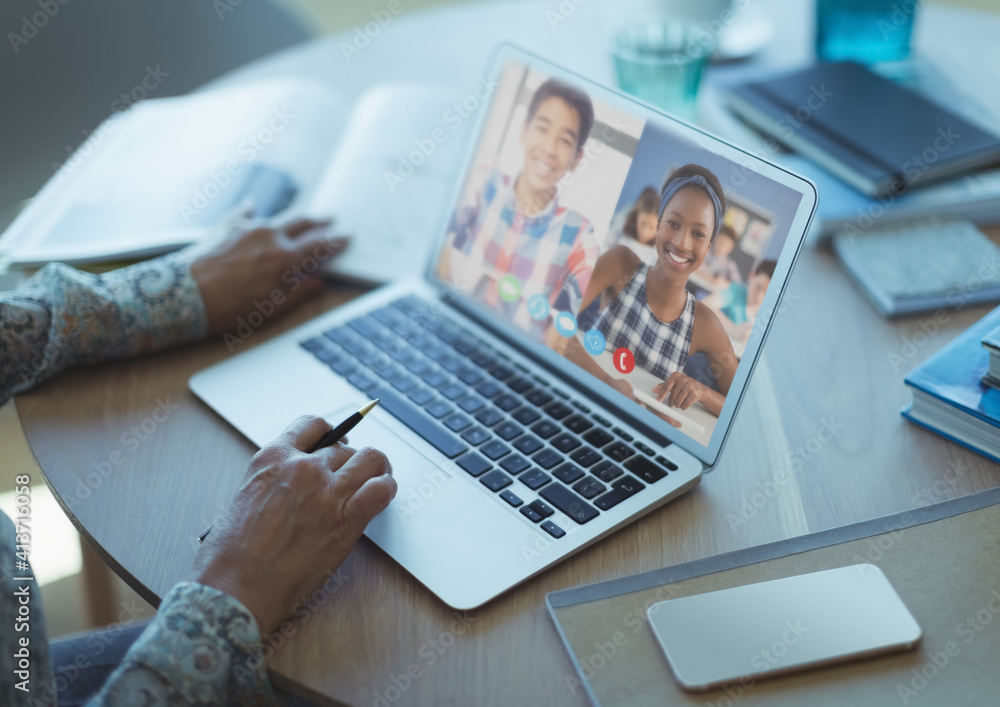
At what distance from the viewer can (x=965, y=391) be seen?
77 cm

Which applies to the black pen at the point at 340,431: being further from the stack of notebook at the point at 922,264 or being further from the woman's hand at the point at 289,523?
the stack of notebook at the point at 922,264

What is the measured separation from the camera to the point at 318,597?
66cm

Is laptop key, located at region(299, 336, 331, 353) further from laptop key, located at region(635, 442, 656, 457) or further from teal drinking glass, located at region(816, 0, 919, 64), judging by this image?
teal drinking glass, located at region(816, 0, 919, 64)

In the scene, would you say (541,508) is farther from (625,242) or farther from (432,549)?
(625,242)

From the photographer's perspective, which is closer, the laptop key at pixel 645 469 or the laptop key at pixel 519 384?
the laptop key at pixel 645 469

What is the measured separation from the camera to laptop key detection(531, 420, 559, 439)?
795mm

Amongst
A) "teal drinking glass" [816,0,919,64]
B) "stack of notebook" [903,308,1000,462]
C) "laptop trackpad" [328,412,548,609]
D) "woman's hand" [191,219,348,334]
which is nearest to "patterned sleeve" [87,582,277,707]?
"laptop trackpad" [328,412,548,609]

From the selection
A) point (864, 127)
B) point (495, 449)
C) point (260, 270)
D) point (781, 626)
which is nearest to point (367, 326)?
point (260, 270)

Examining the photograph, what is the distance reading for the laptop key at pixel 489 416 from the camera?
0.82m

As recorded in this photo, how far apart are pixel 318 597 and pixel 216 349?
1.37 feet

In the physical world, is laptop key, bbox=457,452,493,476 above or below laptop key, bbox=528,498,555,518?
below

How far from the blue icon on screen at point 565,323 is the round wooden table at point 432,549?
7.6 inches

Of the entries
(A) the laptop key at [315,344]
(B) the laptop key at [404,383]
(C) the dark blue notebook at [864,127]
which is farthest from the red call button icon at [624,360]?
(C) the dark blue notebook at [864,127]

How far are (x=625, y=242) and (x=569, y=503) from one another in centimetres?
26
